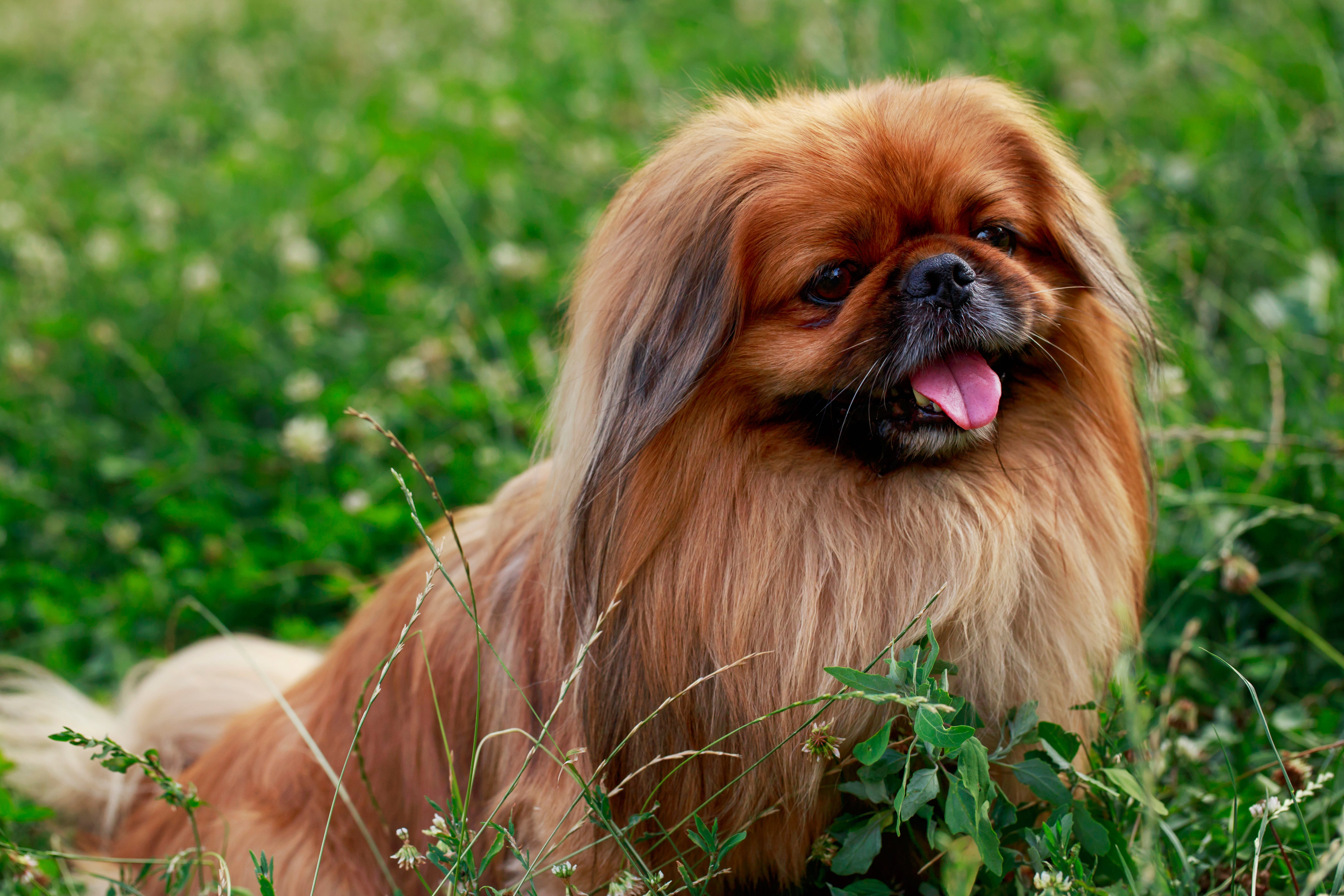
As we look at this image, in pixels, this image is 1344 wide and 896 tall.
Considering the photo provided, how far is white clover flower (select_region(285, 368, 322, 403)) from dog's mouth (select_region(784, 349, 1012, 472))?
2456mm

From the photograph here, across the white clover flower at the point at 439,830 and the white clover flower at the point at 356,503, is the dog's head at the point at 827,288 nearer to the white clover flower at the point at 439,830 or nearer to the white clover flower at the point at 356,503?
the white clover flower at the point at 439,830

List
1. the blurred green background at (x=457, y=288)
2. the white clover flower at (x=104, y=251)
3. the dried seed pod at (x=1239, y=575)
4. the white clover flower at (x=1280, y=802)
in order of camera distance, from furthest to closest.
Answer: the white clover flower at (x=104, y=251)
the blurred green background at (x=457, y=288)
the dried seed pod at (x=1239, y=575)
the white clover flower at (x=1280, y=802)

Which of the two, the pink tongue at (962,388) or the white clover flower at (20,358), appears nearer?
the pink tongue at (962,388)

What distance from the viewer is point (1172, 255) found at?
4.02 metres

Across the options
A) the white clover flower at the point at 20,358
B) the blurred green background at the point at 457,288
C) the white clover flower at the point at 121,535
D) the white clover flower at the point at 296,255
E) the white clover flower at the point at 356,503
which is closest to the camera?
the blurred green background at the point at 457,288

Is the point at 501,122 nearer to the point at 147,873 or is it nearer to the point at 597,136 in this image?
the point at 597,136

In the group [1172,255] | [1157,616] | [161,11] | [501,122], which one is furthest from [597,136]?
[161,11]

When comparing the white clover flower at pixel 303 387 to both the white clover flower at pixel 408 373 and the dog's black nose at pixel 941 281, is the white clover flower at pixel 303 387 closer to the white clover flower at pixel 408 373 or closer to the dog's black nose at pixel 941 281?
the white clover flower at pixel 408 373

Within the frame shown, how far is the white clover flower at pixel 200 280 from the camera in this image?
4.44 metres

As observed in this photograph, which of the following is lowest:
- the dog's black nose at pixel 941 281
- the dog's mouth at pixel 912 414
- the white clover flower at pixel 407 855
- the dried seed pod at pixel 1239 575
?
the dried seed pod at pixel 1239 575

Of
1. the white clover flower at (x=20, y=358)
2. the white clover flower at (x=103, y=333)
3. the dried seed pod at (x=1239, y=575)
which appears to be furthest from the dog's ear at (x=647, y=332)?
the white clover flower at (x=20, y=358)

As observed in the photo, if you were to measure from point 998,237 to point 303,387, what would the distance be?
8.64ft

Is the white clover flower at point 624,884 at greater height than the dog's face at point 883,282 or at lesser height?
lesser

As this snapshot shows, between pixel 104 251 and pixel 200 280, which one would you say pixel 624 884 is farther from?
pixel 104 251
